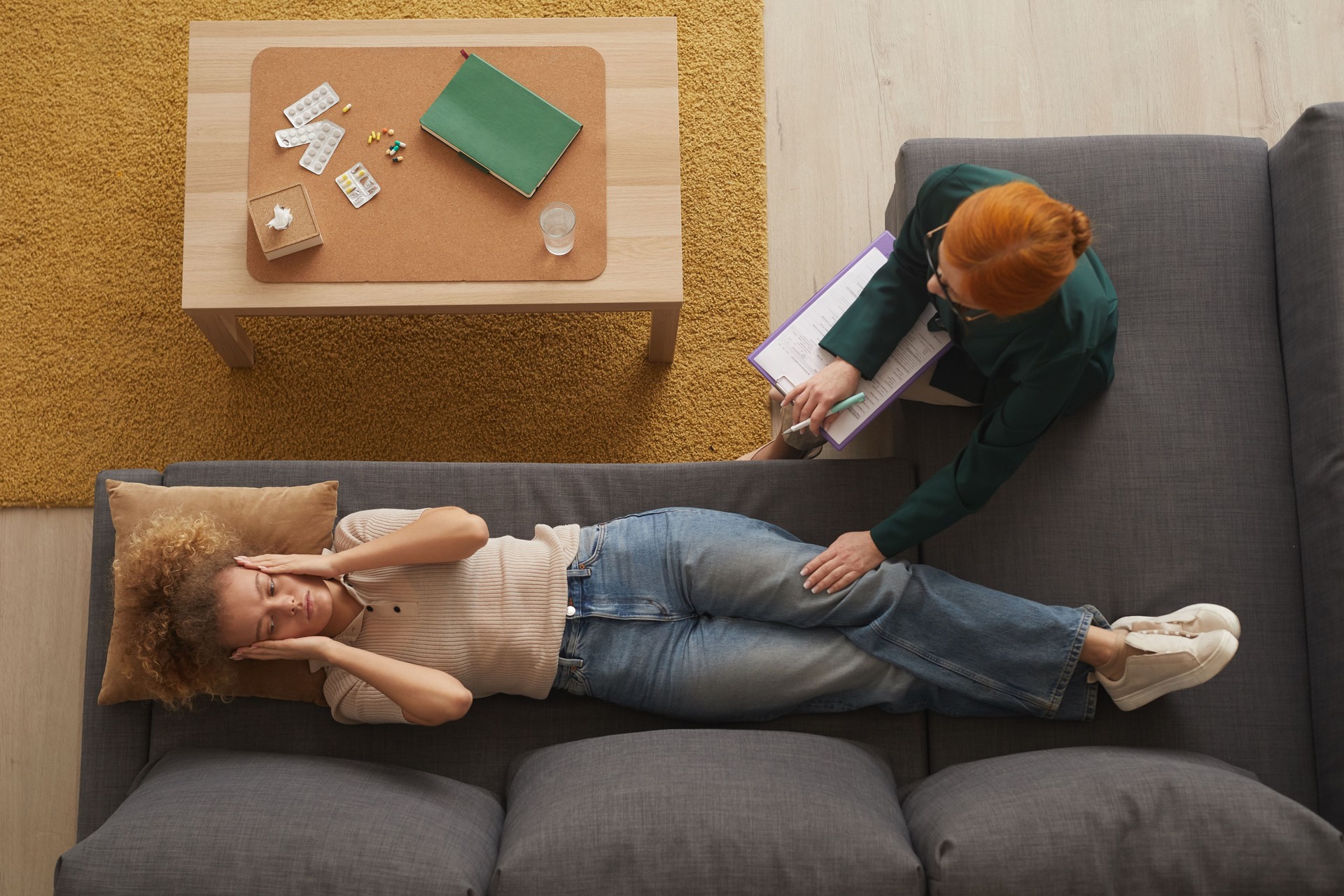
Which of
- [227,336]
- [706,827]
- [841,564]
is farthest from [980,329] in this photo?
[227,336]

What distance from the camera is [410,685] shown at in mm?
1748

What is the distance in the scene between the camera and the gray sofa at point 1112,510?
1804 millimetres

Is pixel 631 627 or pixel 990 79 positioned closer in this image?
pixel 631 627

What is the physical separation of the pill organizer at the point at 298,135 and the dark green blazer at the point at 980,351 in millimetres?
1187

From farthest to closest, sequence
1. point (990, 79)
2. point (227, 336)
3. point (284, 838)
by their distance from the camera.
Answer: point (990, 79)
point (227, 336)
point (284, 838)

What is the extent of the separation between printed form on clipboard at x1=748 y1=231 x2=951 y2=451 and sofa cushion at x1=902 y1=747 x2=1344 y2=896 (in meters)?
0.77

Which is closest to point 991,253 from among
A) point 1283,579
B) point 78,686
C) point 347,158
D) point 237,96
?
point 1283,579

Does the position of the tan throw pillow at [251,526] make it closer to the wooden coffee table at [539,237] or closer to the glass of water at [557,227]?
the wooden coffee table at [539,237]

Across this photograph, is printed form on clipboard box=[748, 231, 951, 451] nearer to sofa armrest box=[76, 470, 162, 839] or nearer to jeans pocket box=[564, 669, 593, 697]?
jeans pocket box=[564, 669, 593, 697]

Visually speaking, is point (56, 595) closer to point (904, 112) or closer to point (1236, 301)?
point (904, 112)

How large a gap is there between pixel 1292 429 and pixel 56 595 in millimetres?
2894

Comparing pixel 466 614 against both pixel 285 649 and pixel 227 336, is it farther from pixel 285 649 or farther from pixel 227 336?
pixel 227 336

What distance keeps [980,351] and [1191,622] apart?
663 mm

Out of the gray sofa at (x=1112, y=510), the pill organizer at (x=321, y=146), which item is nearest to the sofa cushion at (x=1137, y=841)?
the gray sofa at (x=1112, y=510)
